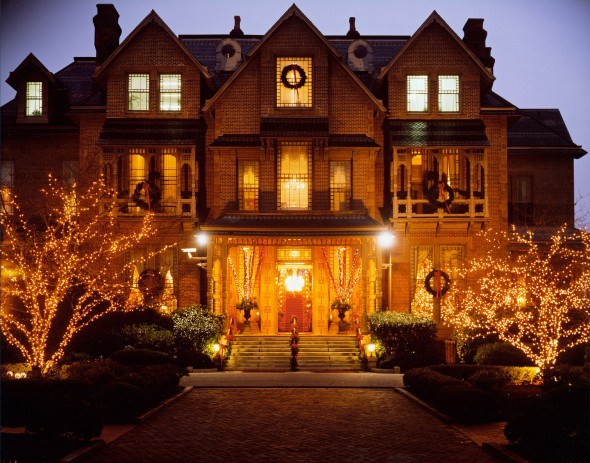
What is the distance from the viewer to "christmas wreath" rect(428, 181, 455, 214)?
31.8m

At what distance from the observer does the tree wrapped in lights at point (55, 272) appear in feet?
73.5

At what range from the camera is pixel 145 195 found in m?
32.1

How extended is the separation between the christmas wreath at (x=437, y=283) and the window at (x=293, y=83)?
9.03m

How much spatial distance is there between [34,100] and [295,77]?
1238 cm

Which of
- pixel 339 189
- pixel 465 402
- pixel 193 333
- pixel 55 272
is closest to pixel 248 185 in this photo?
pixel 339 189

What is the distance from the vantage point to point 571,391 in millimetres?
14086

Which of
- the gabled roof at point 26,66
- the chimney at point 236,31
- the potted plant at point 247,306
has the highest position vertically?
the chimney at point 236,31

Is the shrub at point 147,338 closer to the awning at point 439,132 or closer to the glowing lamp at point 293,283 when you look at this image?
the glowing lamp at point 293,283

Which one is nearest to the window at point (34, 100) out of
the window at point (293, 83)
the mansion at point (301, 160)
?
the mansion at point (301, 160)

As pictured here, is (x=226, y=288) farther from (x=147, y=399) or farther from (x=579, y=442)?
(x=579, y=442)

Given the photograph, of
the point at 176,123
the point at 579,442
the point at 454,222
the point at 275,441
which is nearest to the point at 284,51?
the point at 176,123

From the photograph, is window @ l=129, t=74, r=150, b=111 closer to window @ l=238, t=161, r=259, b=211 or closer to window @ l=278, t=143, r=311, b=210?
window @ l=238, t=161, r=259, b=211

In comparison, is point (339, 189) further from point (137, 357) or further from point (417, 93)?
point (137, 357)

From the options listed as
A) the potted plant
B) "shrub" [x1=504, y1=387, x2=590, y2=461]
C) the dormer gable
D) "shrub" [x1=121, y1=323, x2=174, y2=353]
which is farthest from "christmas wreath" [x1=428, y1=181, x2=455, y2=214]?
"shrub" [x1=504, y1=387, x2=590, y2=461]
